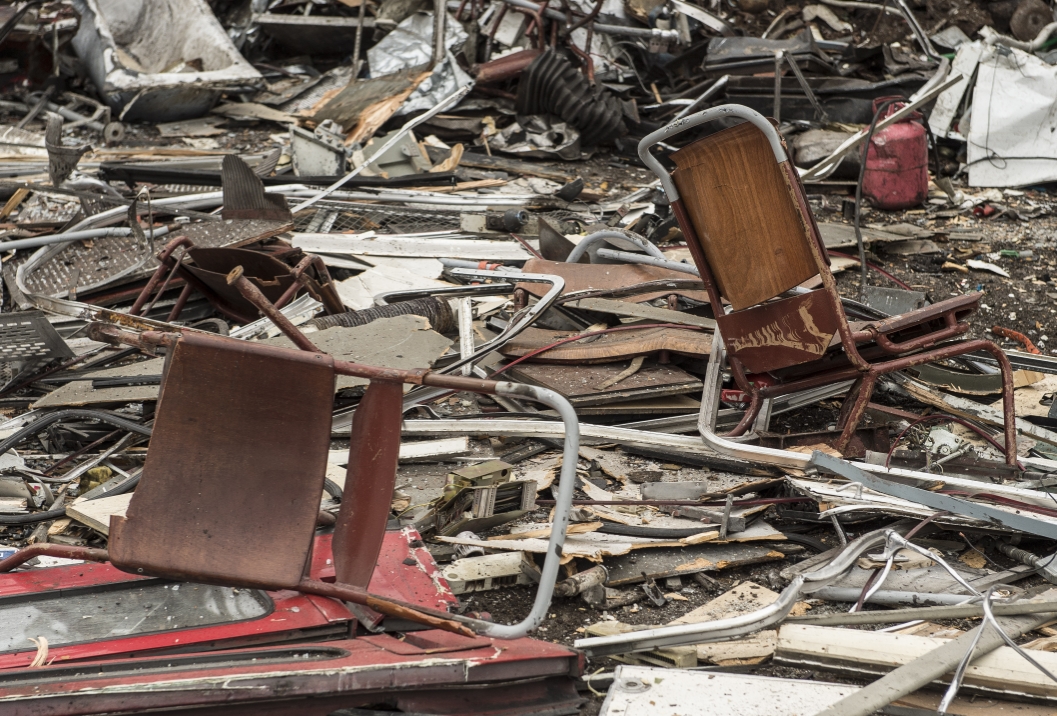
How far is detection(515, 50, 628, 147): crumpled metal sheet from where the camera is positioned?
27.9 ft

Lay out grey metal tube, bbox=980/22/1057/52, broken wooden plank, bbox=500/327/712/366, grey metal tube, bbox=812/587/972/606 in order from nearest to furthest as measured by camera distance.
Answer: grey metal tube, bbox=812/587/972/606
broken wooden plank, bbox=500/327/712/366
grey metal tube, bbox=980/22/1057/52

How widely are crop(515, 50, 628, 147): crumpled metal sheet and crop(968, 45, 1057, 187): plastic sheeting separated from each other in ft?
11.3

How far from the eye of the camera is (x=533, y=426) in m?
3.90

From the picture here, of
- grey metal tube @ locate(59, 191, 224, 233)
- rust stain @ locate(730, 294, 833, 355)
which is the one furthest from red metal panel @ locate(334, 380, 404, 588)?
grey metal tube @ locate(59, 191, 224, 233)

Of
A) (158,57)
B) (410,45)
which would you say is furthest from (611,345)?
(158,57)

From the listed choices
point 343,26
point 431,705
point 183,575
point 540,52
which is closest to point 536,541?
point 431,705

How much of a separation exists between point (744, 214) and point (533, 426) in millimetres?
1252

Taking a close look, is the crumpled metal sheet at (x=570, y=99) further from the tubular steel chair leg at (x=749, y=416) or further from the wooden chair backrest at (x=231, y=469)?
the wooden chair backrest at (x=231, y=469)

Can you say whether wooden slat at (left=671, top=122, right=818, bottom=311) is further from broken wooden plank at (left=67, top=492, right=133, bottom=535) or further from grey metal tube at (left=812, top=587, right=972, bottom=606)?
broken wooden plank at (left=67, top=492, right=133, bottom=535)

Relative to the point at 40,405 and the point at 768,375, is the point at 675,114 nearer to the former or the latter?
the point at 768,375

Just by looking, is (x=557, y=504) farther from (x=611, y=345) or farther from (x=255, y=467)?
(x=611, y=345)

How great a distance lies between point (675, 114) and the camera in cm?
935

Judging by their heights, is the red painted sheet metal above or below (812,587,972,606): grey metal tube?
above

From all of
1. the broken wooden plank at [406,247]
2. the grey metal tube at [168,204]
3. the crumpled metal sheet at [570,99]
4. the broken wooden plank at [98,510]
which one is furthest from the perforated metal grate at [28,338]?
the crumpled metal sheet at [570,99]
